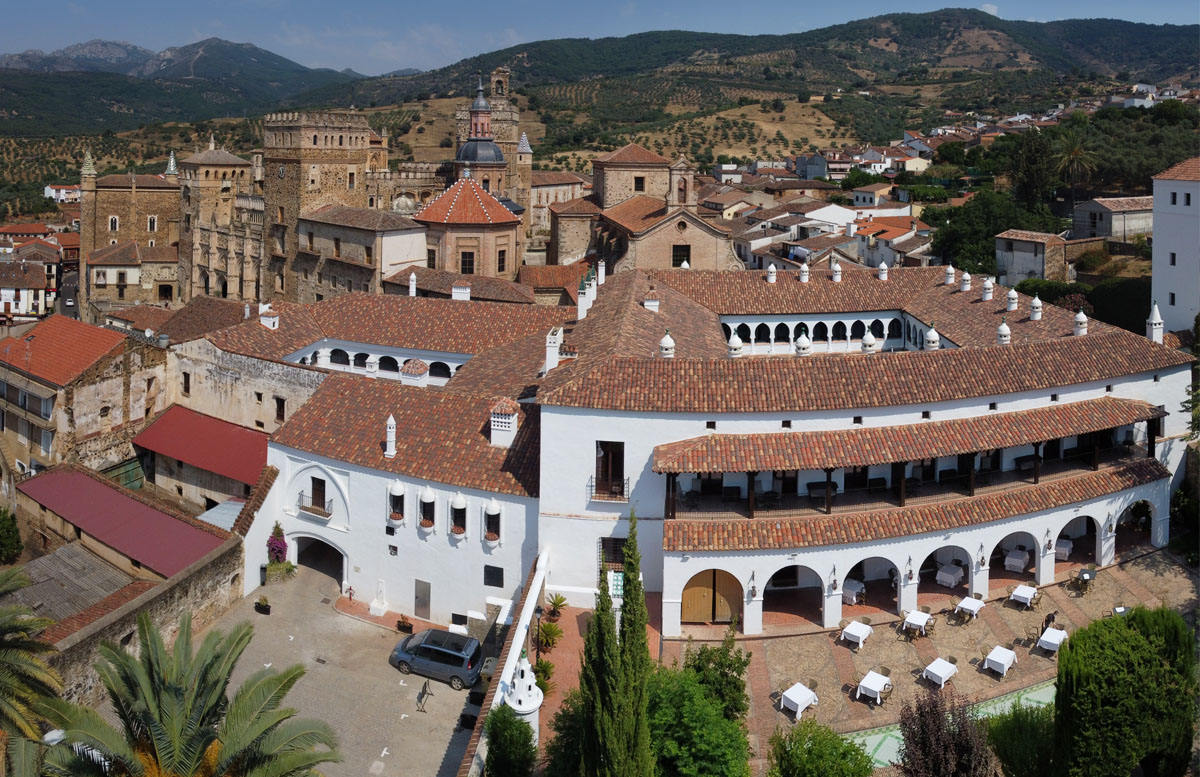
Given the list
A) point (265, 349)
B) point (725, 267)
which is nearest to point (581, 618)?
point (265, 349)

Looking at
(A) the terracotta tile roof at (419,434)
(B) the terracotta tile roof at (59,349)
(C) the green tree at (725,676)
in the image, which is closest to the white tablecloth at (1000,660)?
(C) the green tree at (725,676)

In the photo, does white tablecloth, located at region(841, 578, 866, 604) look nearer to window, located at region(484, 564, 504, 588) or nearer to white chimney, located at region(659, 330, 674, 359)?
white chimney, located at region(659, 330, 674, 359)

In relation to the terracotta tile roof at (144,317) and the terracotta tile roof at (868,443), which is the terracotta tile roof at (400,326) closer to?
the terracotta tile roof at (144,317)

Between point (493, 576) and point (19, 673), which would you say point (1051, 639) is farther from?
point (19, 673)

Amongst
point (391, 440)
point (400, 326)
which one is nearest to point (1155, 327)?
point (391, 440)

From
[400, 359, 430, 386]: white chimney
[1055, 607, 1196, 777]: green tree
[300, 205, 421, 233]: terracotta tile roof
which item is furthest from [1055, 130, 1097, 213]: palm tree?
[1055, 607, 1196, 777]: green tree

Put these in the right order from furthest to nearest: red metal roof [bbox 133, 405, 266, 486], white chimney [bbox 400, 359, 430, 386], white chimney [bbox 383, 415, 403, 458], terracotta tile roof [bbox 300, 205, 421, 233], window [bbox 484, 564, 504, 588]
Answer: terracotta tile roof [bbox 300, 205, 421, 233]
red metal roof [bbox 133, 405, 266, 486]
white chimney [bbox 400, 359, 430, 386]
white chimney [bbox 383, 415, 403, 458]
window [bbox 484, 564, 504, 588]
